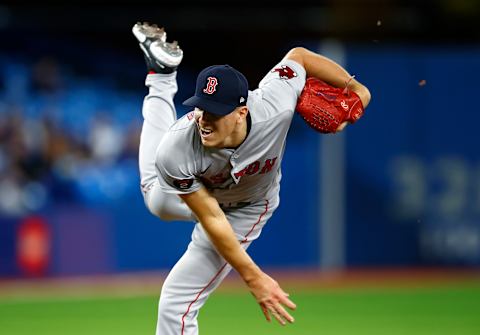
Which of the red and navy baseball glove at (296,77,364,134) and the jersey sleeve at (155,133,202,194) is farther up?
the red and navy baseball glove at (296,77,364,134)

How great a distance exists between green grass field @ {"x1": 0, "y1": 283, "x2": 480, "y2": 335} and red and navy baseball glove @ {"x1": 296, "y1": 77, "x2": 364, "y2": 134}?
2.71m

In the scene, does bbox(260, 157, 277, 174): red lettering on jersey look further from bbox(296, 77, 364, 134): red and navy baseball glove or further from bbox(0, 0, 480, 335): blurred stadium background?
bbox(0, 0, 480, 335): blurred stadium background

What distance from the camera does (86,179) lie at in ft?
42.9

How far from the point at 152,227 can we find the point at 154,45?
601 centimetres

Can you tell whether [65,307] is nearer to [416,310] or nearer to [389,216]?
[416,310]

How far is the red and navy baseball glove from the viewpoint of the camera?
22.0ft

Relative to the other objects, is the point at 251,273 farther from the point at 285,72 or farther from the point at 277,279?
the point at 277,279

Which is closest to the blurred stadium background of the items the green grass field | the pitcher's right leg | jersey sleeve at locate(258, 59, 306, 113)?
the green grass field

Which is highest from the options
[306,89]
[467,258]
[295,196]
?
[306,89]

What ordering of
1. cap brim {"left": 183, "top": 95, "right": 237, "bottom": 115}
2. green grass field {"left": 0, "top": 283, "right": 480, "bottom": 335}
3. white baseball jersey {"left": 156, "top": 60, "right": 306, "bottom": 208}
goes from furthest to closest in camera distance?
green grass field {"left": 0, "top": 283, "right": 480, "bottom": 335} < white baseball jersey {"left": 156, "top": 60, "right": 306, "bottom": 208} < cap brim {"left": 183, "top": 95, "right": 237, "bottom": 115}

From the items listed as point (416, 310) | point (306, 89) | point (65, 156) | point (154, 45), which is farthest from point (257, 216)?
point (65, 156)

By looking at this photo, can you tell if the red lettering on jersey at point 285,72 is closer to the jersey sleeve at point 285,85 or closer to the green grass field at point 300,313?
the jersey sleeve at point 285,85

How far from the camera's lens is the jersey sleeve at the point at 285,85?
6648 mm

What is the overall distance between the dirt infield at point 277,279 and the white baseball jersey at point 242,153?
17.1 feet
